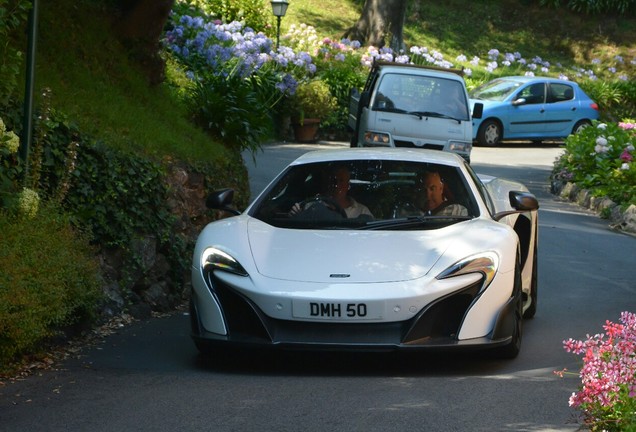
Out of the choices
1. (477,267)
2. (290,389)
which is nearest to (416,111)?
(477,267)

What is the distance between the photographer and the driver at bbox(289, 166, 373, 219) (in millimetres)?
8797

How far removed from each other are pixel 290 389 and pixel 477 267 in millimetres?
1436

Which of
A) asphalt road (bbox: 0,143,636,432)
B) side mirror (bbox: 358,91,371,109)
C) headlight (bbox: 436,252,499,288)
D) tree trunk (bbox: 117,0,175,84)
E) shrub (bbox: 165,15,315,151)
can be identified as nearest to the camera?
asphalt road (bbox: 0,143,636,432)

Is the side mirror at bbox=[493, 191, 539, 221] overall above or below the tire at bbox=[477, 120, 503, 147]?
above

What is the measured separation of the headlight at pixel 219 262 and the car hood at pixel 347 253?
0.42ft

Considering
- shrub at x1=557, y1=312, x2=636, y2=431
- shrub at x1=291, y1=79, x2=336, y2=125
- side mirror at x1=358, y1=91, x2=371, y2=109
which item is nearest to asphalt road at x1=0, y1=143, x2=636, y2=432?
shrub at x1=557, y1=312, x2=636, y2=431

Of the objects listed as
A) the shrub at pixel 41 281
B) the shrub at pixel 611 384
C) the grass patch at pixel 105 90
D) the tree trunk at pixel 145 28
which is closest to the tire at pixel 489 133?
the grass patch at pixel 105 90

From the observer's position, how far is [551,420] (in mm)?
6250

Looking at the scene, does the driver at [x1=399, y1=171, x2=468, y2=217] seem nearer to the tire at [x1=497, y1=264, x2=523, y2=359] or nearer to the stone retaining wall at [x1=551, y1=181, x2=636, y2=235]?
the tire at [x1=497, y1=264, x2=523, y2=359]

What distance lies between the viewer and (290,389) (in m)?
7.05

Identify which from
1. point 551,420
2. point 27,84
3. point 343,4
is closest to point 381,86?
point 27,84

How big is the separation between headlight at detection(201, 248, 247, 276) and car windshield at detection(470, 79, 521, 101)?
23.3 m

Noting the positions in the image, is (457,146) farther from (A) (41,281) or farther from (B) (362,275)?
(A) (41,281)

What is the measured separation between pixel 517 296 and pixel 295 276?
1.48 metres
